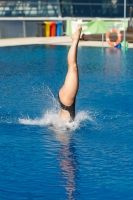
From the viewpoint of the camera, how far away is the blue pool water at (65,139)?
740 centimetres

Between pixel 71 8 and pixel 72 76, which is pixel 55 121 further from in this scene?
pixel 71 8

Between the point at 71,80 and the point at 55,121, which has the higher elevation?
the point at 71,80

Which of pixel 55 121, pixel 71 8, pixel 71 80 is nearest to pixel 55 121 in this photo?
pixel 55 121

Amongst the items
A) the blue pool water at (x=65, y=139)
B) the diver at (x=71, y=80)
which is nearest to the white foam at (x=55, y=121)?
the blue pool water at (x=65, y=139)

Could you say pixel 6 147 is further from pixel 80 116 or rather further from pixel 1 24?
pixel 1 24

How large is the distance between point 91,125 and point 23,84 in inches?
223

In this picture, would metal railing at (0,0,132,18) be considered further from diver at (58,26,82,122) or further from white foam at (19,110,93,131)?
diver at (58,26,82,122)

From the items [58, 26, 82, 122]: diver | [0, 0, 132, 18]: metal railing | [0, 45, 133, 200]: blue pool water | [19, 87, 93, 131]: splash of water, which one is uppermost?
[0, 0, 132, 18]: metal railing

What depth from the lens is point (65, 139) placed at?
32.0 ft

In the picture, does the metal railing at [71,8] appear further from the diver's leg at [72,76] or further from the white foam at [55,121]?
the diver's leg at [72,76]

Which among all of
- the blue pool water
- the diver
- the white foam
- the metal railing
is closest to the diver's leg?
the diver

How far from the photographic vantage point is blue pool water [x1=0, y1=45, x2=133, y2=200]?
7.40m

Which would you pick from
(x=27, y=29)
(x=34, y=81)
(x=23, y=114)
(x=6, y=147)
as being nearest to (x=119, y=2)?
(x=27, y=29)

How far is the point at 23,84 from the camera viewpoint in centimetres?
1619
